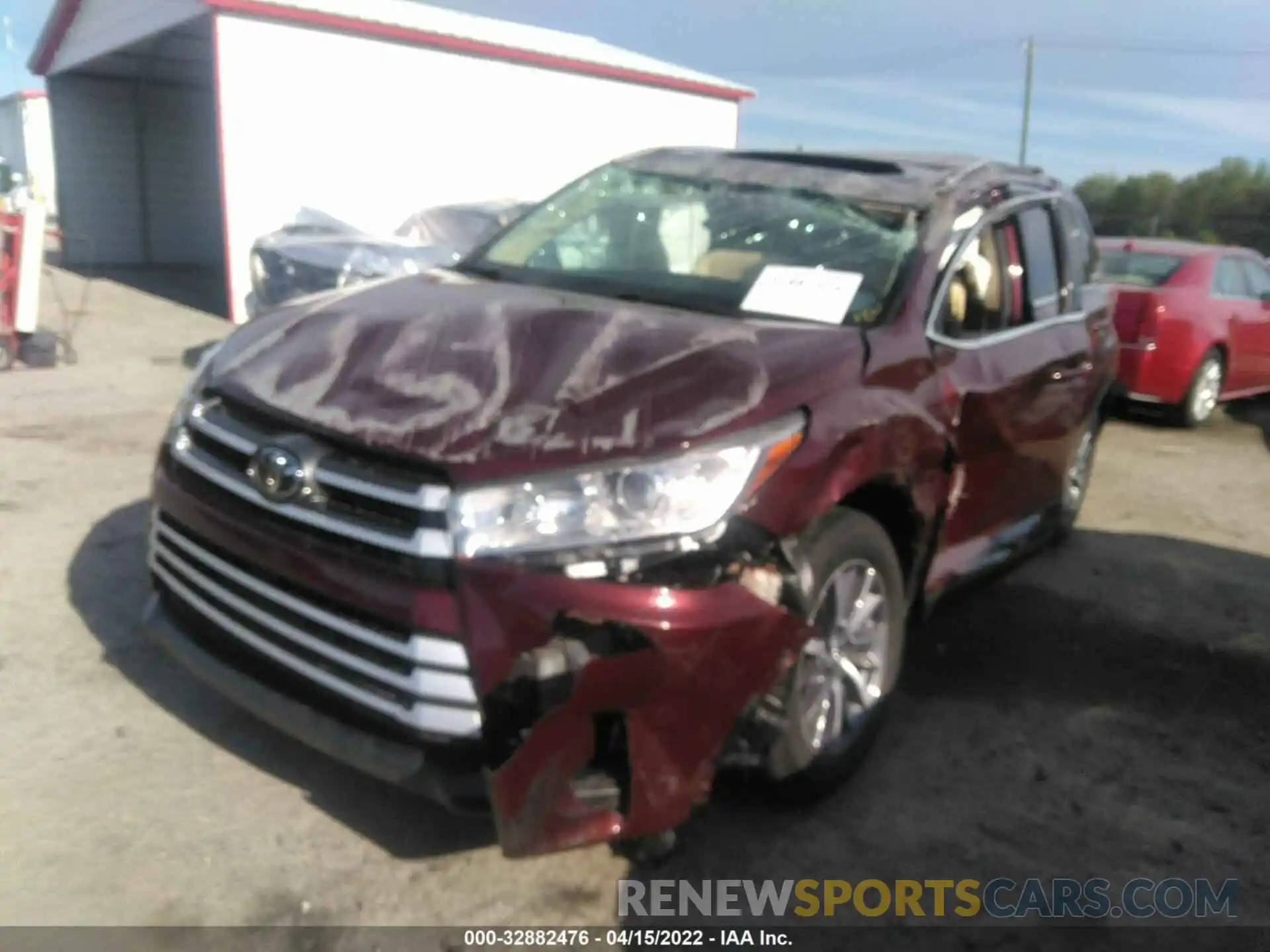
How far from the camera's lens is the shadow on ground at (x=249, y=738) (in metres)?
3.07

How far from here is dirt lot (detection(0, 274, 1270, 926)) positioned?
9.32ft

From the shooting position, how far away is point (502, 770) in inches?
96.5

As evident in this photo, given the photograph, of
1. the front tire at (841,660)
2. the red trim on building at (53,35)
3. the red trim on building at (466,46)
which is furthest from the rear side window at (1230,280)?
the red trim on building at (53,35)

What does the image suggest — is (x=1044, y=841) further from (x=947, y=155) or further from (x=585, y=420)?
(x=947, y=155)

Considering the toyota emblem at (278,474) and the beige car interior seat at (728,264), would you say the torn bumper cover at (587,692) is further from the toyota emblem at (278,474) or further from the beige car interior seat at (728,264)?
the beige car interior seat at (728,264)

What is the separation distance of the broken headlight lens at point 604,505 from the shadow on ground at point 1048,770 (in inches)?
40.1

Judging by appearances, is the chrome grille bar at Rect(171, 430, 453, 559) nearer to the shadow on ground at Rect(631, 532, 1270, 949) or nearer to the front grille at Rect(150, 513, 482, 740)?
the front grille at Rect(150, 513, 482, 740)

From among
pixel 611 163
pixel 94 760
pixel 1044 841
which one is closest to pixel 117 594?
pixel 94 760

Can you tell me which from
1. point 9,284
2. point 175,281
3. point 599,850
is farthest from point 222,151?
point 599,850

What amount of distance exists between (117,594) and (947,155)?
12.5ft

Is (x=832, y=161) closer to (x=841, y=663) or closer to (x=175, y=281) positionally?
(x=841, y=663)

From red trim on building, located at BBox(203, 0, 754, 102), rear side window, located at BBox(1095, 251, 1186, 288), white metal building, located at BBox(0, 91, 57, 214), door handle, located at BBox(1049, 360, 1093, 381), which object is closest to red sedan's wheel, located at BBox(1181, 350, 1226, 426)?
rear side window, located at BBox(1095, 251, 1186, 288)

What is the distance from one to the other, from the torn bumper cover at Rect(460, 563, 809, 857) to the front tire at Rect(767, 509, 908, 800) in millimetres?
389

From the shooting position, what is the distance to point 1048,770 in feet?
12.0
